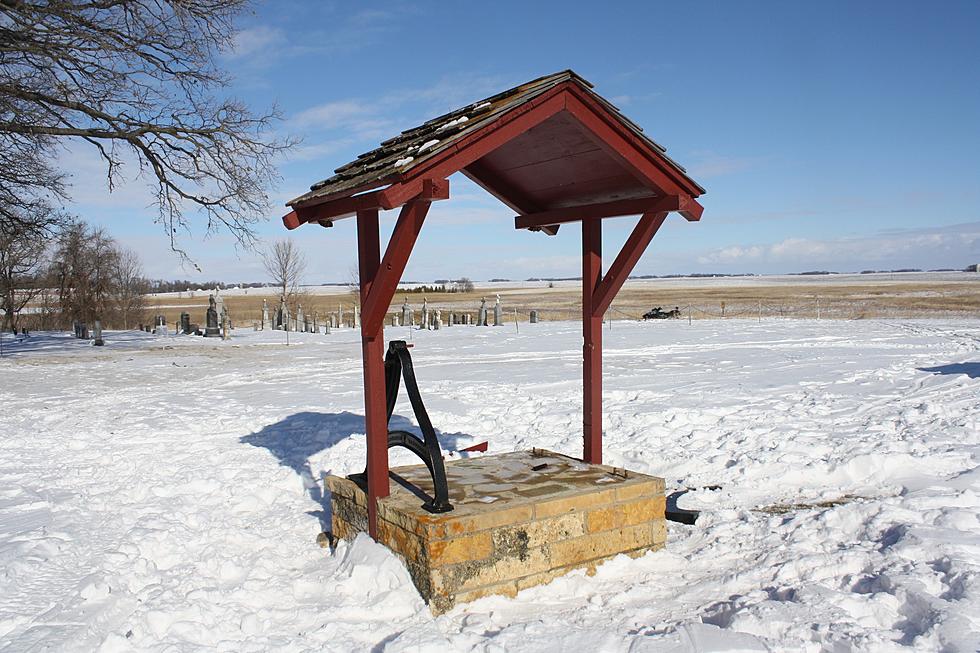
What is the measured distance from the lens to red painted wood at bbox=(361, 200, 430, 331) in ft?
14.8

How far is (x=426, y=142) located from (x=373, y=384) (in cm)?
159

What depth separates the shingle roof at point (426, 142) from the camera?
4.45 meters

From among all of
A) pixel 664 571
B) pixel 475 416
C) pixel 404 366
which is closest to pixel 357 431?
pixel 475 416

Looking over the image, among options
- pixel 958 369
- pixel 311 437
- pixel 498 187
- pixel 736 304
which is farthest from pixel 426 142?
pixel 736 304

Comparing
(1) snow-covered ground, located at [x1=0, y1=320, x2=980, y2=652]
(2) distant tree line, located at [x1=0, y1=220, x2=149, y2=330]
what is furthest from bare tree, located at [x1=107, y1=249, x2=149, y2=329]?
(1) snow-covered ground, located at [x1=0, y1=320, x2=980, y2=652]

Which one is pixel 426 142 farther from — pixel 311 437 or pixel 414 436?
pixel 311 437

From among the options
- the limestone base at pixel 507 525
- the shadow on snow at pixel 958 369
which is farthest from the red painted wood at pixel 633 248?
the shadow on snow at pixel 958 369

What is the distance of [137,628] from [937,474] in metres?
5.96

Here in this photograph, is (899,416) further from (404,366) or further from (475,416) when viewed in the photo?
(404,366)

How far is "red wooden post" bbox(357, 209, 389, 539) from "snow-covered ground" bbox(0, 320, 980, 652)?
374mm

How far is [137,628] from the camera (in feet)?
12.6

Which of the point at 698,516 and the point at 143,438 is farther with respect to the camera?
the point at 143,438

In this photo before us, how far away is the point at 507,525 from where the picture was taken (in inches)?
177

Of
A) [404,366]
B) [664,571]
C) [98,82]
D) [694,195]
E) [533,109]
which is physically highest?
[98,82]
